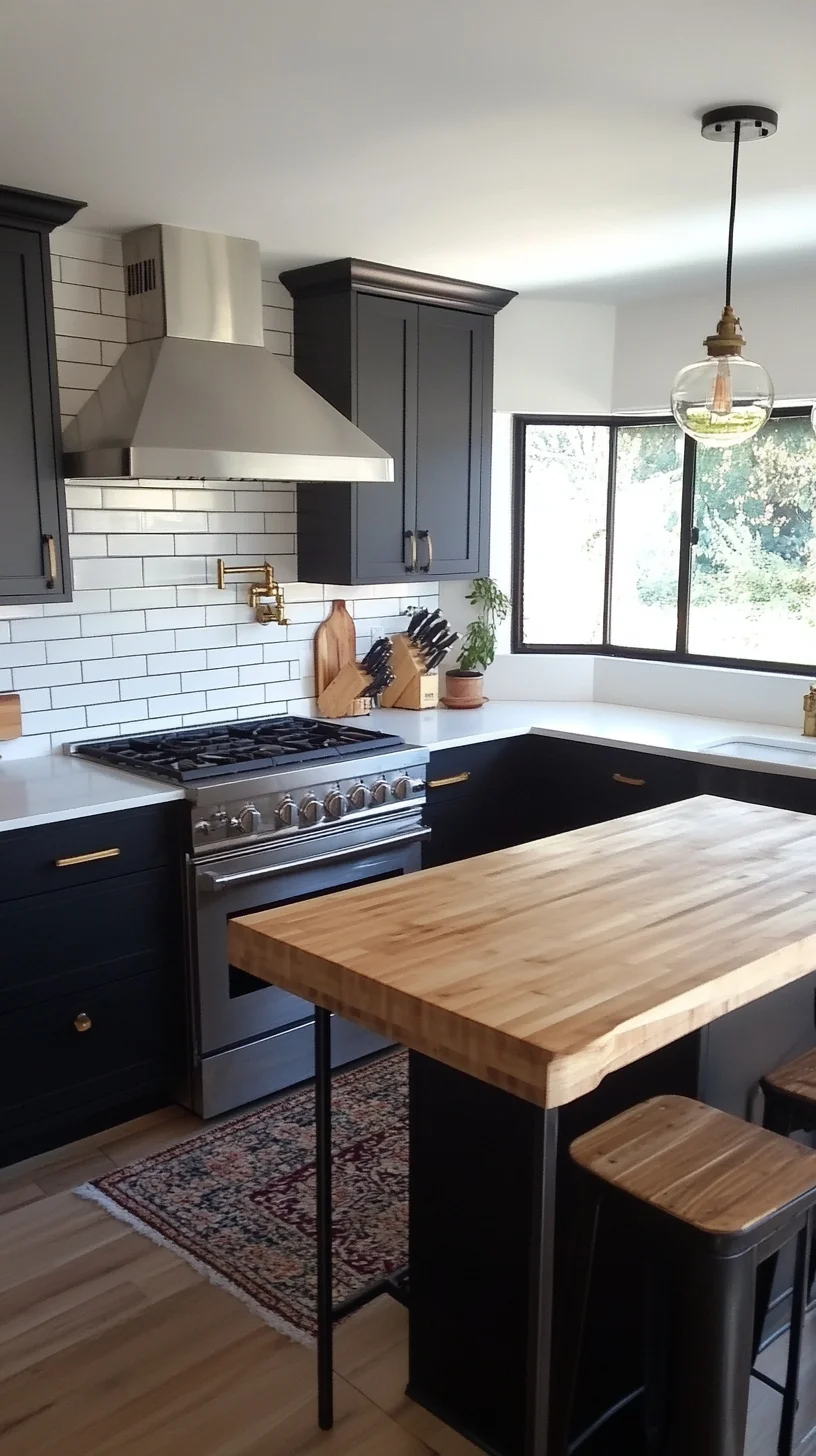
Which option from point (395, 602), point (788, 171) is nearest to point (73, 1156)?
point (395, 602)

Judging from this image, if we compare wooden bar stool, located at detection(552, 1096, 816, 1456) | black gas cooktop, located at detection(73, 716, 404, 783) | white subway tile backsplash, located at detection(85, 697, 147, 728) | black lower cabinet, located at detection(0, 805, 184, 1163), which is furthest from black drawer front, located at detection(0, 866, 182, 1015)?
wooden bar stool, located at detection(552, 1096, 816, 1456)

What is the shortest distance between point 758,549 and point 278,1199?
289 cm

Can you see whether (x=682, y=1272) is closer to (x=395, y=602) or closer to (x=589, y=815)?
(x=589, y=815)

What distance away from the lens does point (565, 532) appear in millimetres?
4820

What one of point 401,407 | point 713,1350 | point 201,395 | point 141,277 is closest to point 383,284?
point 401,407

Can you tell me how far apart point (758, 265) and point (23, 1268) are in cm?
363

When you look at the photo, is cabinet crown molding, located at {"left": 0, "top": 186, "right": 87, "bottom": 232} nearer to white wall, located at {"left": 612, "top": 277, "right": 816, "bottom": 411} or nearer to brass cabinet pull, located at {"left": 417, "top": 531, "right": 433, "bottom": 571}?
brass cabinet pull, located at {"left": 417, "top": 531, "right": 433, "bottom": 571}

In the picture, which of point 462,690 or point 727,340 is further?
point 462,690

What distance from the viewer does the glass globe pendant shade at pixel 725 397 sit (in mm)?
2436

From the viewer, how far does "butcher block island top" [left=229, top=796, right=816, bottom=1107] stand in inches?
57.2

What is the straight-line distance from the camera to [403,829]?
12.0 ft

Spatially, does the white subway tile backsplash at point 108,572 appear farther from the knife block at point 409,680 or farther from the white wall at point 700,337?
the white wall at point 700,337

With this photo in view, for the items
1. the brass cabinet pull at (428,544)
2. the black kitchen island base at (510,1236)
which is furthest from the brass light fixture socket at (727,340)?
the brass cabinet pull at (428,544)

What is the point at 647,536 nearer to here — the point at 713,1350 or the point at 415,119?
the point at 415,119
